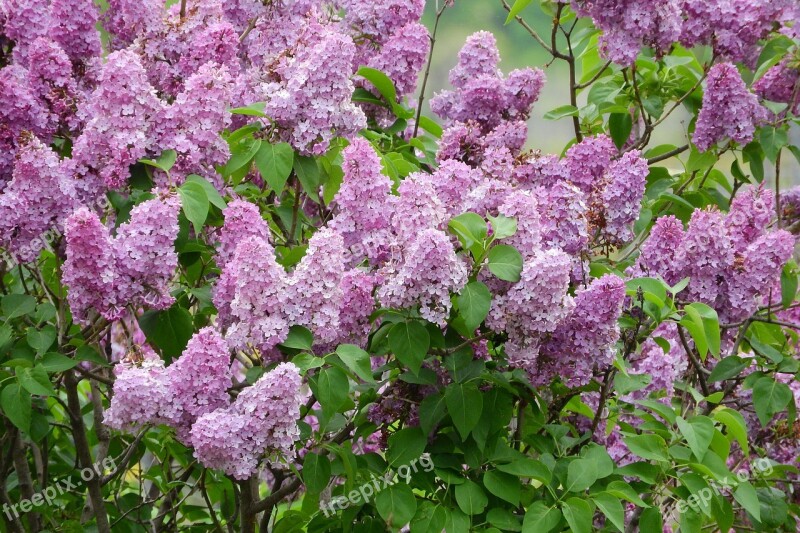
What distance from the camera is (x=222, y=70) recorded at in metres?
2.65

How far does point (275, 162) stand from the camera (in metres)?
2.61

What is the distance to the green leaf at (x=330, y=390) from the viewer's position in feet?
7.43

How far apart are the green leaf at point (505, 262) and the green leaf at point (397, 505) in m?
0.59

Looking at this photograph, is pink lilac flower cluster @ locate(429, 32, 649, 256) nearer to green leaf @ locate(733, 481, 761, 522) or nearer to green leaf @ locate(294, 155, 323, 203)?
green leaf @ locate(294, 155, 323, 203)

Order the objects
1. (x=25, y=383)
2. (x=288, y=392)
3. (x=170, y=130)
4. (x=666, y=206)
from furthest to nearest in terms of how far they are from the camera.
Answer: (x=666, y=206) → (x=170, y=130) → (x=25, y=383) → (x=288, y=392)

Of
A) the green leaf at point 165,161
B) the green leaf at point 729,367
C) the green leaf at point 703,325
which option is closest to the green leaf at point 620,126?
the green leaf at point 729,367

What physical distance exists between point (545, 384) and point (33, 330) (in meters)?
1.32

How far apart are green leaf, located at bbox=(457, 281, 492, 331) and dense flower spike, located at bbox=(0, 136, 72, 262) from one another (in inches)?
41.3

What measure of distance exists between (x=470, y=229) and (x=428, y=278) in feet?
0.56

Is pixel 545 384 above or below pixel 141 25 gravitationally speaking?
below

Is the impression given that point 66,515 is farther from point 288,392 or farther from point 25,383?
point 288,392

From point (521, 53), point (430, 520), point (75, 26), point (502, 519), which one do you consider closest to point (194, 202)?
point (75, 26)

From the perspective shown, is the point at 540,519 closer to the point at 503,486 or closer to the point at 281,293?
the point at 503,486

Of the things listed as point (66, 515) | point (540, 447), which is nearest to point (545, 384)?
point (540, 447)
